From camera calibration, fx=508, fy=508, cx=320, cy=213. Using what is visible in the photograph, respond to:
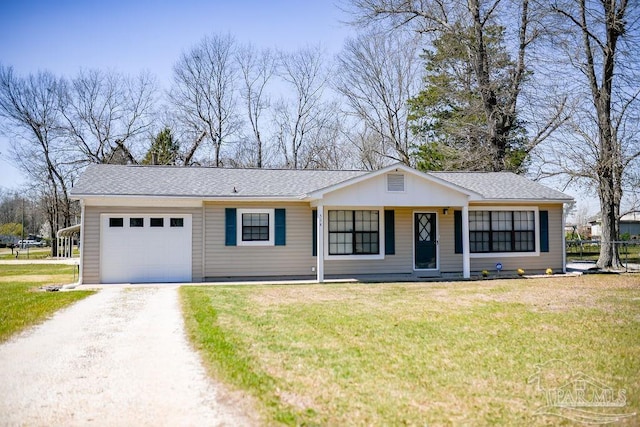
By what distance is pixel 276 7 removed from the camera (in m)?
14.6

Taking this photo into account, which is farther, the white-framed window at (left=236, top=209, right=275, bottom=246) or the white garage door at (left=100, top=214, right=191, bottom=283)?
the white-framed window at (left=236, top=209, right=275, bottom=246)

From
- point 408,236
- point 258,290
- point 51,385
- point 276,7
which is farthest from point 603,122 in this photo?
point 51,385

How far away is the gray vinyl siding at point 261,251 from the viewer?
1521cm

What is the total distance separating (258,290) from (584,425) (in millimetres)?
9412

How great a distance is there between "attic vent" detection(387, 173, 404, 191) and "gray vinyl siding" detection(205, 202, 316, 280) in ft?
8.62

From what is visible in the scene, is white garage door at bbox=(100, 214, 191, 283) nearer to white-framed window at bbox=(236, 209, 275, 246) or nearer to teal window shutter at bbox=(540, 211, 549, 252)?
white-framed window at bbox=(236, 209, 275, 246)

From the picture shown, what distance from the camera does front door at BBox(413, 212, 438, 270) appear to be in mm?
16453

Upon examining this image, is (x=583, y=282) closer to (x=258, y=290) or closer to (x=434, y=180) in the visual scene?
(x=434, y=180)

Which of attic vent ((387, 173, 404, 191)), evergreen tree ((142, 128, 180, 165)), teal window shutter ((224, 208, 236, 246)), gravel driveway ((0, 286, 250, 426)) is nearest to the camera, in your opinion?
gravel driveway ((0, 286, 250, 426))

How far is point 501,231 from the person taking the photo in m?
17.0

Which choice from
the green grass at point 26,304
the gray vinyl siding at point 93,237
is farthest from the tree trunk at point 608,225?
the green grass at point 26,304

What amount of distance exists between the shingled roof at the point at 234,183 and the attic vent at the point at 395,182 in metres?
0.82

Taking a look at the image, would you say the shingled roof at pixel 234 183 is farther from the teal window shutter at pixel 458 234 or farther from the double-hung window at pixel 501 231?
the teal window shutter at pixel 458 234

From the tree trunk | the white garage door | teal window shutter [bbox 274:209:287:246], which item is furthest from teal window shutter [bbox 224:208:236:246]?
the tree trunk
